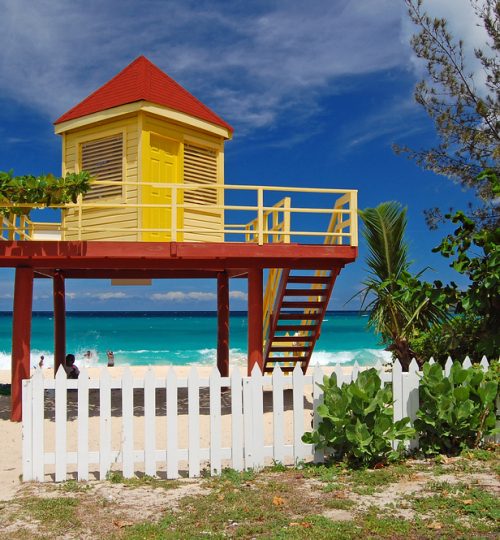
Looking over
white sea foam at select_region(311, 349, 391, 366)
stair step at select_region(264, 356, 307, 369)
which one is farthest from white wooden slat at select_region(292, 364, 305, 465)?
white sea foam at select_region(311, 349, 391, 366)

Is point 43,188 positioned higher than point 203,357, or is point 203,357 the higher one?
point 43,188

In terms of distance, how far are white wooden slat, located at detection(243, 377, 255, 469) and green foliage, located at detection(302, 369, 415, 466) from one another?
0.73 m

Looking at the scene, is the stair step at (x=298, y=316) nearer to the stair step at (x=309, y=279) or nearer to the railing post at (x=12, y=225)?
the stair step at (x=309, y=279)

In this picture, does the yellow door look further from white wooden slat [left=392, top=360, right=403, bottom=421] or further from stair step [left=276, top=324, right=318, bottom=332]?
white wooden slat [left=392, top=360, right=403, bottom=421]

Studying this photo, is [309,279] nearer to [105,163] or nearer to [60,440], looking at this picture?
[105,163]

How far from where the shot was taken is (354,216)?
543 inches

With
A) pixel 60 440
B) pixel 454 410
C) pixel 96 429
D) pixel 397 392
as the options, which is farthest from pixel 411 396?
pixel 96 429

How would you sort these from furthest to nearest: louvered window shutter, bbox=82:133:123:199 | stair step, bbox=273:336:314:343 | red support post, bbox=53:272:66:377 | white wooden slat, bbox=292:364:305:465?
red support post, bbox=53:272:66:377 < stair step, bbox=273:336:314:343 < louvered window shutter, bbox=82:133:123:199 < white wooden slat, bbox=292:364:305:465

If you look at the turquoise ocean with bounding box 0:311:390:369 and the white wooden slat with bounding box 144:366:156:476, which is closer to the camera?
the white wooden slat with bounding box 144:366:156:476

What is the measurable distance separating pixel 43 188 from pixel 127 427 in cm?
610

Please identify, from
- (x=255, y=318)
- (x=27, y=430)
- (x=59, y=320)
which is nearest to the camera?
(x=27, y=430)

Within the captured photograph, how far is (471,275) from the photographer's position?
10.8m

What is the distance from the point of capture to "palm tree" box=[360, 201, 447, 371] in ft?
48.5

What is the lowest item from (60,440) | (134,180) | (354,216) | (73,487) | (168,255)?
(73,487)
